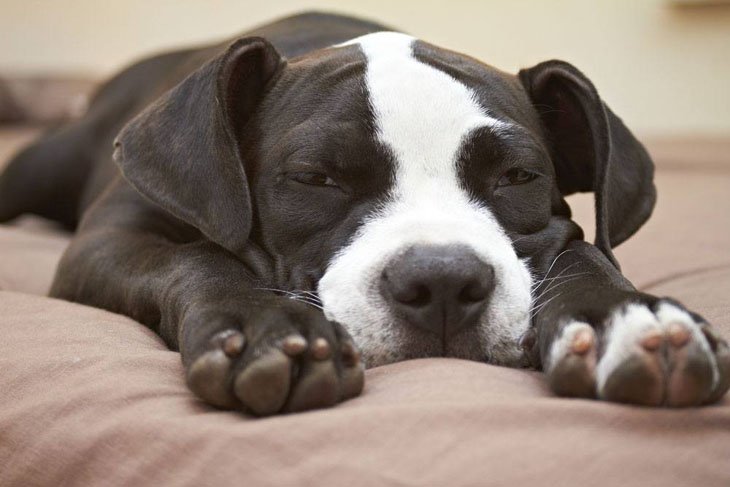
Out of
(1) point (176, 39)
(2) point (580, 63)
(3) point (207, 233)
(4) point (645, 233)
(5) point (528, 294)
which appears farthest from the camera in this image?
(1) point (176, 39)

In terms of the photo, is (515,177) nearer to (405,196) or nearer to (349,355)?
(405,196)

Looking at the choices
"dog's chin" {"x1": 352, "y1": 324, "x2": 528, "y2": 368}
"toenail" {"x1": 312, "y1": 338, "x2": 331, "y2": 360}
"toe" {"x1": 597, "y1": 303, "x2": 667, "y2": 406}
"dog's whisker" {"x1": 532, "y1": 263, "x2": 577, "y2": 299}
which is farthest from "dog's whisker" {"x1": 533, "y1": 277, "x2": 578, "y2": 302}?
"toenail" {"x1": 312, "y1": 338, "x2": 331, "y2": 360}

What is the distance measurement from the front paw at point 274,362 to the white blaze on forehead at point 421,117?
469 mm

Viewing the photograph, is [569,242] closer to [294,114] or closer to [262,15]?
[294,114]

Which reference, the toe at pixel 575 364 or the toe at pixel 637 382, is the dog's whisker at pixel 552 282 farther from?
the toe at pixel 637 382

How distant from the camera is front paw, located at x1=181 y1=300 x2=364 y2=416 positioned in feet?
4.35

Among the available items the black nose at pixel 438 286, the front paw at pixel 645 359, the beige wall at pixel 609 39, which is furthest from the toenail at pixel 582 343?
the beige wall at pixel 609 39

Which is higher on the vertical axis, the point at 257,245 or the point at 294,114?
the point at 294,114

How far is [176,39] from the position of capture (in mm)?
6445

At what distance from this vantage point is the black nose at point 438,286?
156 centimetres

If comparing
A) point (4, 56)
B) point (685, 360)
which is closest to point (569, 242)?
point (685, 360)

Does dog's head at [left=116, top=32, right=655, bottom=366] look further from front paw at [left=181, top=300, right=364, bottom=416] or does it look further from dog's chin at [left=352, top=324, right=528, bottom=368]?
front paw at [left=181, top=300, right=364, bottom=416]

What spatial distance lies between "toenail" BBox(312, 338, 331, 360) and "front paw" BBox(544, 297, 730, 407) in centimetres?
32

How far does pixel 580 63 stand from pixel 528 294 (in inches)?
179
